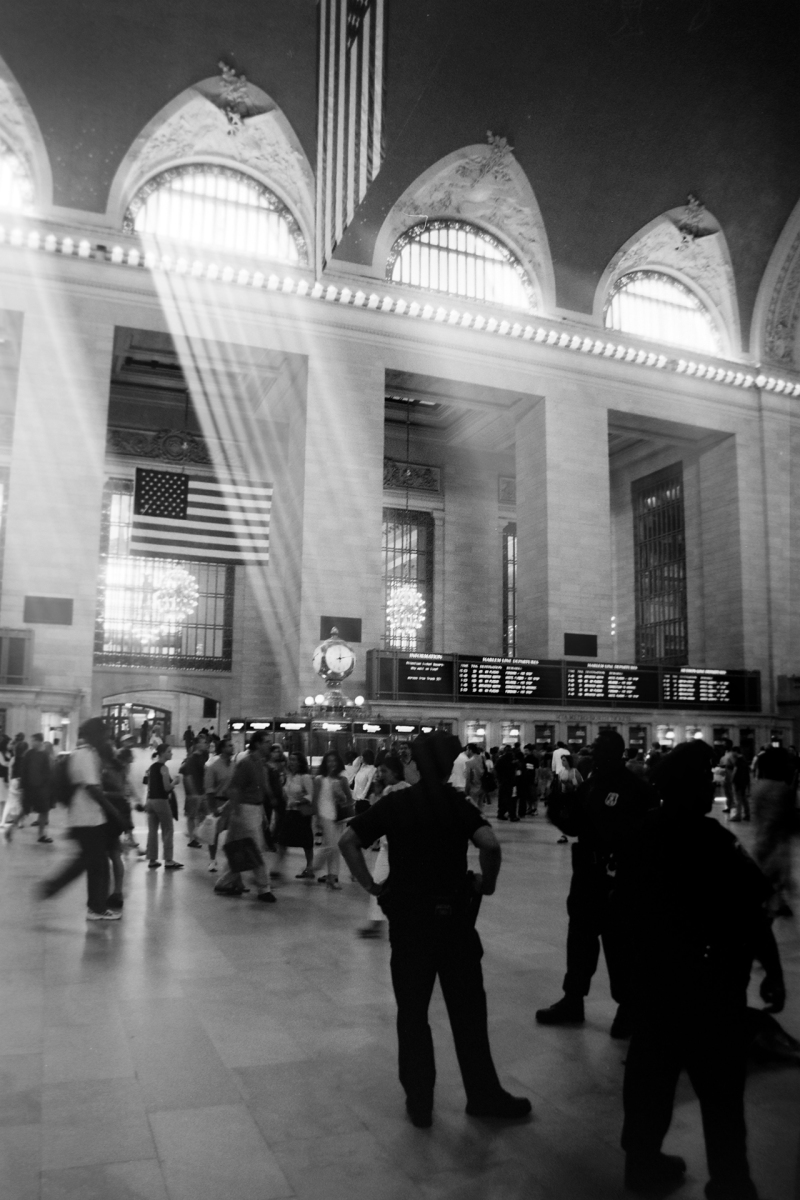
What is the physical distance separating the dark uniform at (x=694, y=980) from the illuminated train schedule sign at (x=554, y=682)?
18165 millimetres

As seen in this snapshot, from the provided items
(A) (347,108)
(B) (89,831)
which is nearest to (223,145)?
(A) (347,108)

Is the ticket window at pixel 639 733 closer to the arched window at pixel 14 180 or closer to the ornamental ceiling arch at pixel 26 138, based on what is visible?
the ornamental ceiling arch at pixel 26 138

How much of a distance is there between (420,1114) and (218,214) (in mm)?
22602

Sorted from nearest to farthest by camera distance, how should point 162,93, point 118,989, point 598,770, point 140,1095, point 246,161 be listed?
point 140,1095
point 598,770
point 118,989
point 162,93
point 246,161

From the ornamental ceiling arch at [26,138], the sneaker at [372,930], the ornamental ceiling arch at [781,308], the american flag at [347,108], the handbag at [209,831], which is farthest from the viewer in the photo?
the ornamental ceiling arch at [781,308]

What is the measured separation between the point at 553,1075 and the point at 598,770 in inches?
54.3

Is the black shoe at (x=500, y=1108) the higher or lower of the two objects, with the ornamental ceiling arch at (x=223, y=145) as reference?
lower

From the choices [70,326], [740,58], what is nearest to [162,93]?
[70,326]

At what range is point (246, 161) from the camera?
73.4ft

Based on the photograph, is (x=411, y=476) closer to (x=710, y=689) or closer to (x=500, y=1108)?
(x=710, y=689)

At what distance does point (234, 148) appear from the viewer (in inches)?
870

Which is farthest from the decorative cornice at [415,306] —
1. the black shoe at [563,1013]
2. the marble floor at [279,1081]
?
the black shoe at [563,1013]

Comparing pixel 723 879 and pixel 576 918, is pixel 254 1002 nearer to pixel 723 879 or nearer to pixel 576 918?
pixel 576 918

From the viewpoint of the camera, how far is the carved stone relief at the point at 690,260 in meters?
25.8
